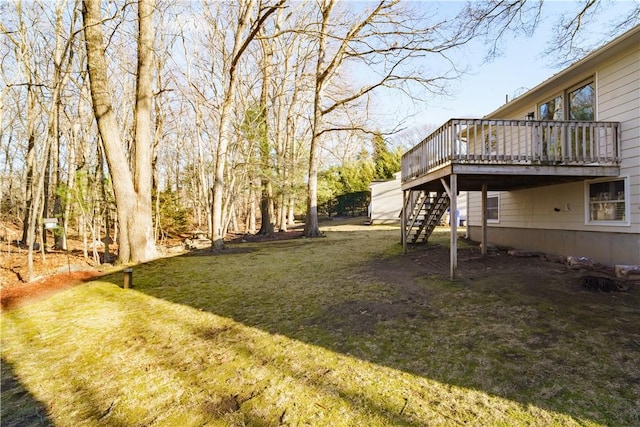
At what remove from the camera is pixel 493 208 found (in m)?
11.5

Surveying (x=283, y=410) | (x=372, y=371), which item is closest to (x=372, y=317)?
(x=372, y=371)

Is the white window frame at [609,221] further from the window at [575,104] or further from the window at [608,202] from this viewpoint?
the window at [575,104]

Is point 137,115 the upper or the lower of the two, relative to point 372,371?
upper

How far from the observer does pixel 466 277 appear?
6.50 m

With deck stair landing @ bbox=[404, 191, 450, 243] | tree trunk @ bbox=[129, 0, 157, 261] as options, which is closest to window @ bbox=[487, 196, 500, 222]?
deck stair landing @ bbox=[404, 191, 450, 243]

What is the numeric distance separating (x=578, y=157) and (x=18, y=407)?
9054mm

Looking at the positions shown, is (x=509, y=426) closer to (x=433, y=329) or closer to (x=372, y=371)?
(x=372, y=371)

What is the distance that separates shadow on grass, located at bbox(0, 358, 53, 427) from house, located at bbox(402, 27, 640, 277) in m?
6.27

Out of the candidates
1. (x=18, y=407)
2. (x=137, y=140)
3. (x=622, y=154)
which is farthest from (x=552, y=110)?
(x=137, y=140)

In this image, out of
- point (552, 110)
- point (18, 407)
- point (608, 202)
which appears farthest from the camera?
point (552, 110)

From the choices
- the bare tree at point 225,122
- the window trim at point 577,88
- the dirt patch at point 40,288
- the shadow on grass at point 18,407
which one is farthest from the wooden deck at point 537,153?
the dirt patch at point 40,288

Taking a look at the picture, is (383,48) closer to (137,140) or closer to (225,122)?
(225,122)

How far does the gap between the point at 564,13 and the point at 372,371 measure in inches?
407

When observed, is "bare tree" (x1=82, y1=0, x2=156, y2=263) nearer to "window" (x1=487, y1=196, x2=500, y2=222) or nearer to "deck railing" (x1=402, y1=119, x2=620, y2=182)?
"deck railing" (x1=402, y1=119, x2=620, y2=182)
